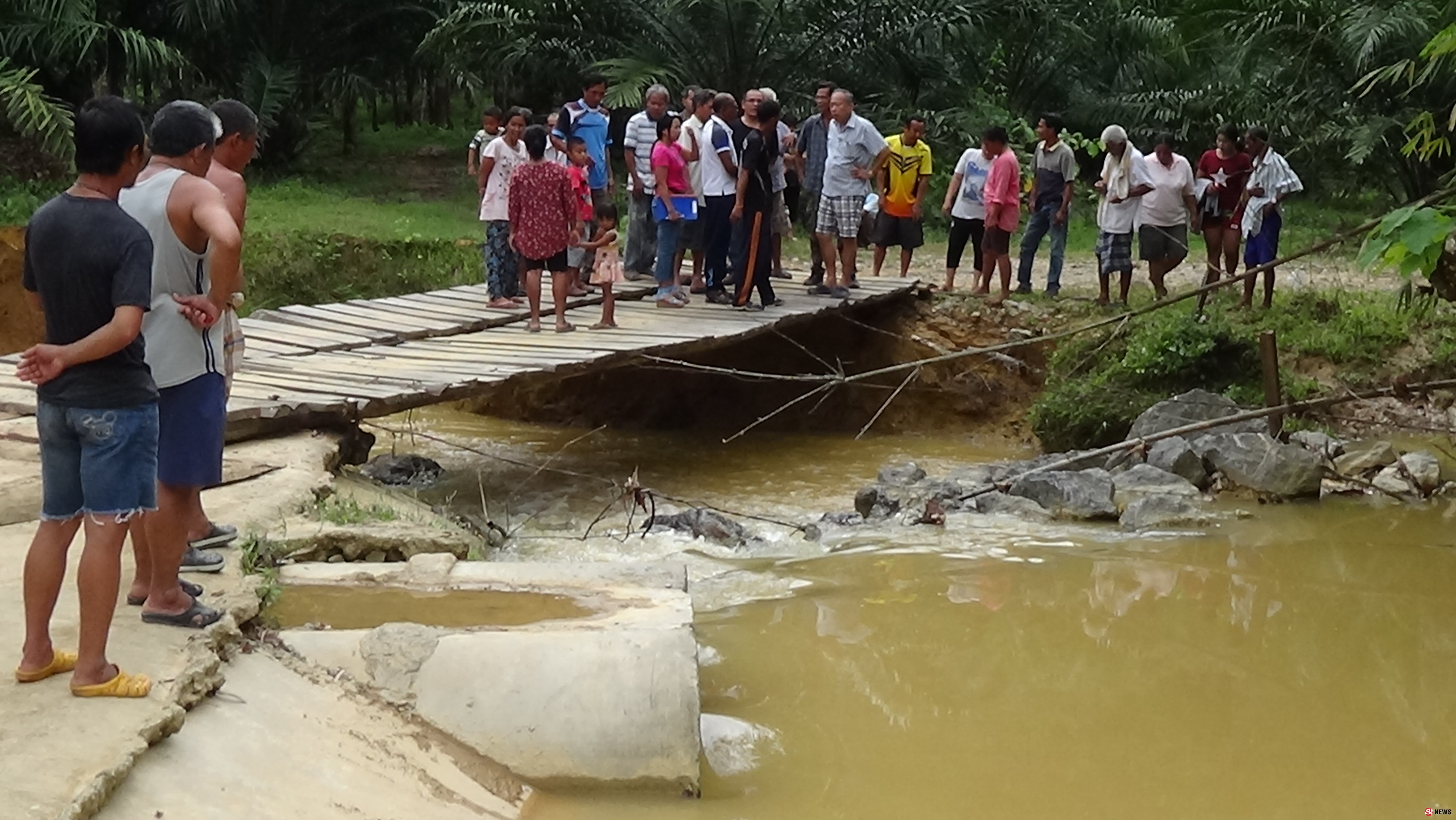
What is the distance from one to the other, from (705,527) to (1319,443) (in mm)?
→ 4042

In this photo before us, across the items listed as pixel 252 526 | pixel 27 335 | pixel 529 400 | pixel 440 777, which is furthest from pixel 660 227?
pixel 27 335

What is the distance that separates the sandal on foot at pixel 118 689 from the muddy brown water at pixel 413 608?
0.85 m

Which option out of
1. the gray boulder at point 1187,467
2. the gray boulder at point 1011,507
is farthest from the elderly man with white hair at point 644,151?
the gray boulder at point 1187,467

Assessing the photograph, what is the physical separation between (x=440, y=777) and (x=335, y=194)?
14.0 m

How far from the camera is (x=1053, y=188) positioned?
10156 millimetres

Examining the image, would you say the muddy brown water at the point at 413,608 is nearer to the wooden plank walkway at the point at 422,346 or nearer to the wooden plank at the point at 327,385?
the wooden plank walkway at the point at 422,346

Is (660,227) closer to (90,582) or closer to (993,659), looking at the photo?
(993,659)

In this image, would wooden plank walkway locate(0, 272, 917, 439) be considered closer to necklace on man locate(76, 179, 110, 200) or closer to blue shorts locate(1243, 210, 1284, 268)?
blue shorts locate(1243, 210, 1284, 268)

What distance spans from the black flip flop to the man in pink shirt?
7.13 m

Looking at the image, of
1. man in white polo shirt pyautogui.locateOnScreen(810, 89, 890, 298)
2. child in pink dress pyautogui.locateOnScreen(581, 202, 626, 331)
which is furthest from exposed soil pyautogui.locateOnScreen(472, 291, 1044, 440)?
child in pink dress pyautogui.locateOnScreen(581, 202, 626, 331)

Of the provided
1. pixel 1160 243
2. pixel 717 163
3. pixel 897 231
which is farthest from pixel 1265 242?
pixel 717 163

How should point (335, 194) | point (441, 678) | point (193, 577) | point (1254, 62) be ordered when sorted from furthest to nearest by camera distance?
point (335, 194) → point (1254, 62) → point (193, 577) → point (441, 678)

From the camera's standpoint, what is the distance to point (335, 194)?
16.5 m

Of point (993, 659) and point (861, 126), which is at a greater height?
point (861, 126)
